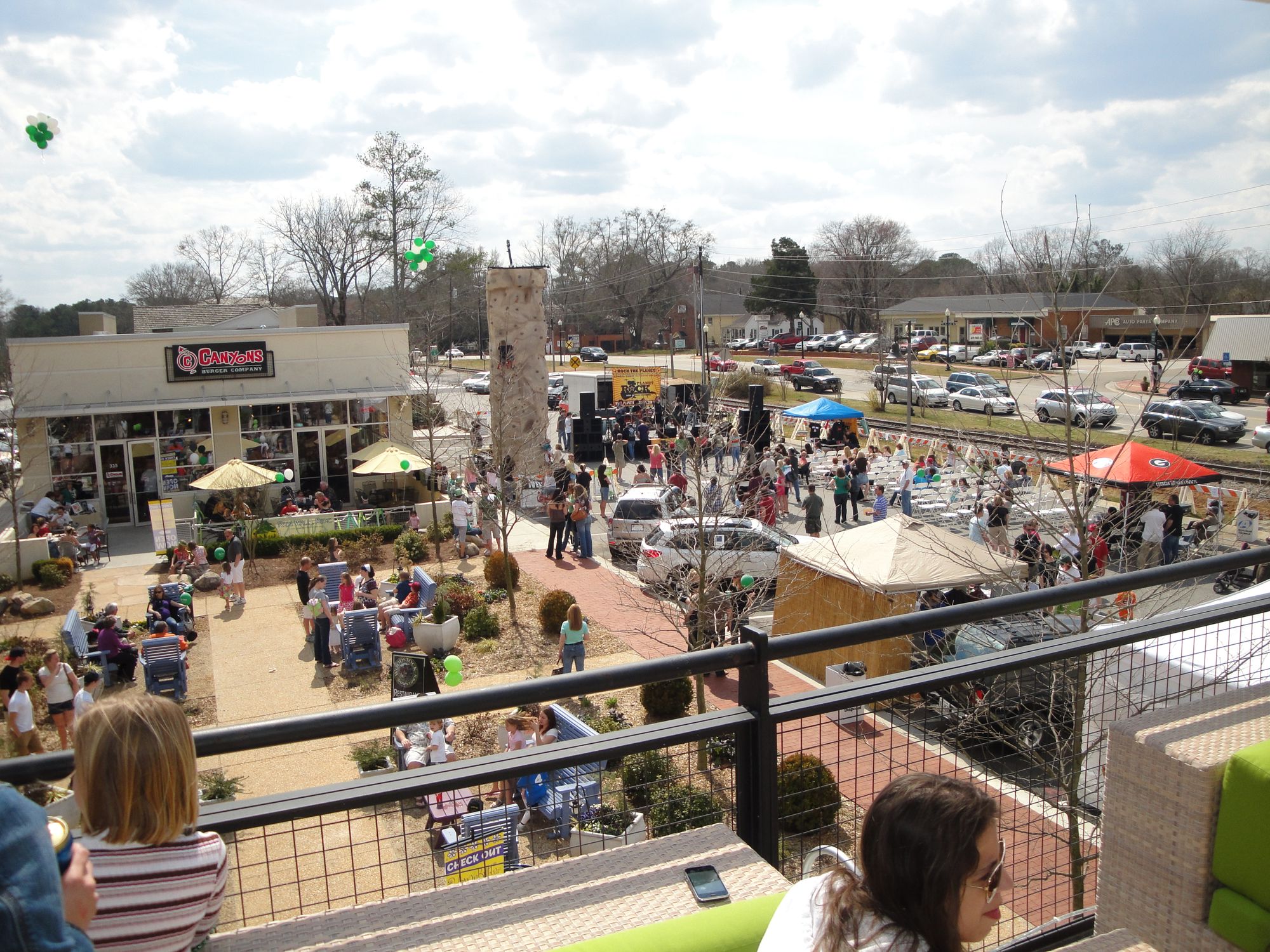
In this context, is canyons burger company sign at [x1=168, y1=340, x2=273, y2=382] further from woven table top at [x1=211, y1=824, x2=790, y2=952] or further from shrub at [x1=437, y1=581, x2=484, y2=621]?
woven table top at [x1=211, y1=824, x2=790, y2=952]

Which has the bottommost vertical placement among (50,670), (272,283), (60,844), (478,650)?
(478,650)

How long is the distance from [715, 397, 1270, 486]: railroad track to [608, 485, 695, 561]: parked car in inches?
251

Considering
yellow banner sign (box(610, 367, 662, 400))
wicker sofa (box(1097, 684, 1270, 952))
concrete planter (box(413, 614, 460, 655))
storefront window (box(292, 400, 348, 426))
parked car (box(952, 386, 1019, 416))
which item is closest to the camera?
wicker sofa (box(1097, 684, 1270, 952))

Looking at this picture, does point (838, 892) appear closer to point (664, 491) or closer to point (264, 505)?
point (664, 491)

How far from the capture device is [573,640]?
1332 cm

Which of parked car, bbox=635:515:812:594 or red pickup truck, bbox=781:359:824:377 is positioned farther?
red pickup truck, bbox=781:359:824:377

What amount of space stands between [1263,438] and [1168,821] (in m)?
36.4

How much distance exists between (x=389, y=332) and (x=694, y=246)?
215 ft

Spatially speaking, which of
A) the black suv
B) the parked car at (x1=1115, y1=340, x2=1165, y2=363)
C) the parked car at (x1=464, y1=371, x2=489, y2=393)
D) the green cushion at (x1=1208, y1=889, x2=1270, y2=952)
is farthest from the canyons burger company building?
the parked car at (x1=1115, y1=340, x2=1165, y2=363)

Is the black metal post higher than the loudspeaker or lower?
higher

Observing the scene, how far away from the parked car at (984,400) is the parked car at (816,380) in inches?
308

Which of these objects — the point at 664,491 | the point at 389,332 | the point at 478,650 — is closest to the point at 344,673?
the point at 478,650

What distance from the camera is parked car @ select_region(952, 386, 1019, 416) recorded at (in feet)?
145

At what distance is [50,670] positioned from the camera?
1249 centimetres
